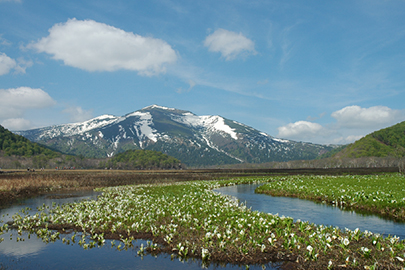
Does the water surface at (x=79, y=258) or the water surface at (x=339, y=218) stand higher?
the water surface at (x=339, y=218)

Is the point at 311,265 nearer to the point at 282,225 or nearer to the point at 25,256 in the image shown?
the point at 282,225

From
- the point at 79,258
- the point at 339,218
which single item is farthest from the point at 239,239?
the point at 339,218

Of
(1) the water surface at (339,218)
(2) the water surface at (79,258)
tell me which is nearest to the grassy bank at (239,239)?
(2) the water surface at (79,258)

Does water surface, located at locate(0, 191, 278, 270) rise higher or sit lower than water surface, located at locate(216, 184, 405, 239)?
lower

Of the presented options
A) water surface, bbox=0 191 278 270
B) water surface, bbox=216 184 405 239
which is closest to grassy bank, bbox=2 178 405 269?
water surface, bbox=0 191 278 270

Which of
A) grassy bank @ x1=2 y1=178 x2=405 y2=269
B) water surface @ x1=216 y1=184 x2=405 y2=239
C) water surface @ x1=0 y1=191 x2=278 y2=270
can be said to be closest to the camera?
grassy bank @ x1=2 y1=178 x2=405 y2=269

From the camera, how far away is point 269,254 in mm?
13484

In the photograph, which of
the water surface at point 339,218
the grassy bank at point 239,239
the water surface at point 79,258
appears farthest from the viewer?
the water surface at point 339,218

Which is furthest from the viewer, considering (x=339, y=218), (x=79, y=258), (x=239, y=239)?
(x=339, y=218)

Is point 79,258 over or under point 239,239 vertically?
under

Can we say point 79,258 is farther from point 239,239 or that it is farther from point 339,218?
point 339,218

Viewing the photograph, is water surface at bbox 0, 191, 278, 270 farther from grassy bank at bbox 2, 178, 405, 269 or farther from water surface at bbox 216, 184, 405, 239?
water surface at bbox 216, 184, 405, 239

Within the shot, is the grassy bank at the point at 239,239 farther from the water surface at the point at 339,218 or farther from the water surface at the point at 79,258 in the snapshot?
Answer: the water surface at the point at 339,218

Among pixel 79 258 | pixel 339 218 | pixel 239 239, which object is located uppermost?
pixel 239 239
